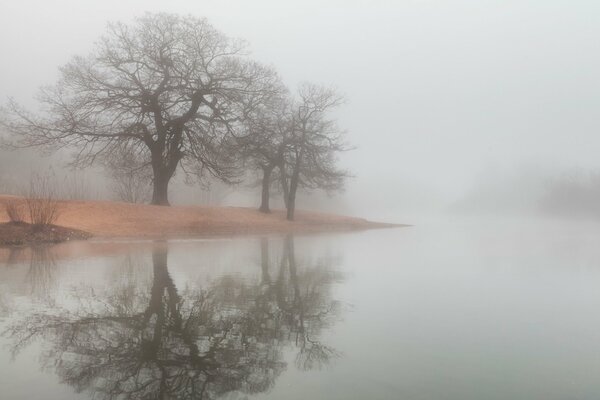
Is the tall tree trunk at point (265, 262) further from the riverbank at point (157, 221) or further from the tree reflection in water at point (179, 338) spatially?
the riverbank at point (157, 221)

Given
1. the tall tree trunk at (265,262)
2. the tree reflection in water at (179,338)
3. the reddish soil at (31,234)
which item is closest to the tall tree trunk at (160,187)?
the reddish soil at (31,234)

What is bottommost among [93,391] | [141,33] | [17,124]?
[93,391]

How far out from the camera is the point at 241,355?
5.99 metres

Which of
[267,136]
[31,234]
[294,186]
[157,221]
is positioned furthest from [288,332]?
[294,186]

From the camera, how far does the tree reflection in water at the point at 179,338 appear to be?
16.9 feet

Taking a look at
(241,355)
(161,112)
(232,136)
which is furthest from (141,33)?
(241,355)

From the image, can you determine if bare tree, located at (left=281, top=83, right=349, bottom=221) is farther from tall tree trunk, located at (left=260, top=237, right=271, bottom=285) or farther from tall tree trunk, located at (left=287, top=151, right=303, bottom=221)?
tall tree trunk, located at (left=260, top=237, right=271, bottom=285)

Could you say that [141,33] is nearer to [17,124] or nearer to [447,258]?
[17,124]

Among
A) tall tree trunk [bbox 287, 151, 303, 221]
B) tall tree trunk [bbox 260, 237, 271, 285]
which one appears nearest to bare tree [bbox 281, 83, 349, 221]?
tall tree trunk [bbox 287, 151, 303, 221]

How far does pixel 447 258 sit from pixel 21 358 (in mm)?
14424

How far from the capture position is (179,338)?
21.4 ft

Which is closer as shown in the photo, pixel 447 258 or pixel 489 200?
pixel 447 258

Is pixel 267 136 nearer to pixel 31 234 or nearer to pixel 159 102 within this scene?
pixel 159 102

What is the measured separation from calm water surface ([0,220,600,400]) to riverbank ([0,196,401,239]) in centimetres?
990
